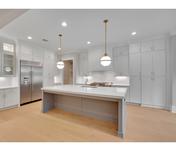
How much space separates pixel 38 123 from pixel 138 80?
12.7 ft

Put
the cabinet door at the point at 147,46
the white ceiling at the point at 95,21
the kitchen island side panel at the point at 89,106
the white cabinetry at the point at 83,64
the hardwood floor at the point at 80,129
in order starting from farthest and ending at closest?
the white cabinetry at the point at 83,64 < the cabinet door at the point at 147,46 < the kitchen island side panel at the point at 89,106 < the white ceiling at the point at 95,21 < the hardwood floor at the point at 80,129

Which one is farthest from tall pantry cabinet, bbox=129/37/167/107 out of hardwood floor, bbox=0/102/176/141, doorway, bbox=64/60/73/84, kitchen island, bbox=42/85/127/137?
doorway, bbox=64/60/73/84

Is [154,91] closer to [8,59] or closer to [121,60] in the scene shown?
[121,60]

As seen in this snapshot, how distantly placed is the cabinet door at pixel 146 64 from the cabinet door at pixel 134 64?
15cm

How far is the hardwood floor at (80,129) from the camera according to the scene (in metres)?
1.94

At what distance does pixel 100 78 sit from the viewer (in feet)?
16.8

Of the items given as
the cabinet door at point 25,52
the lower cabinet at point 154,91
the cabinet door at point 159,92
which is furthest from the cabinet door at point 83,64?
the cabinet door at point 159,92

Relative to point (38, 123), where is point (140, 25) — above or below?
above

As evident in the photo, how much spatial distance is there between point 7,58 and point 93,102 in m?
3.47

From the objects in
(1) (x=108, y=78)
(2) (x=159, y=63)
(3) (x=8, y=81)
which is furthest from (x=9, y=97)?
(2) (x=159, y=63)

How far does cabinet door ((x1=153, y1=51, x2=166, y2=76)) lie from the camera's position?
3.69m

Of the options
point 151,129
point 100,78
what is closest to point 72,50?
point 100,78

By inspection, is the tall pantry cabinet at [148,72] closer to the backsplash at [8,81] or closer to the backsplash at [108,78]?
the backsplash at [108,78]
